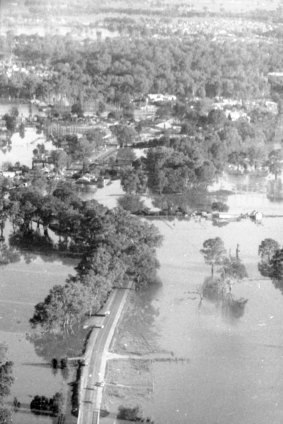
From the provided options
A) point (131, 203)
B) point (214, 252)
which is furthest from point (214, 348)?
point (131, 203)

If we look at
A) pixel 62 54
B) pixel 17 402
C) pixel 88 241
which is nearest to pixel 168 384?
pixel 17 402

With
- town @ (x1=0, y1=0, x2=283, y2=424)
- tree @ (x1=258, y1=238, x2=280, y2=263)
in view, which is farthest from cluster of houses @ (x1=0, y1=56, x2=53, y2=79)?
tree @ (x1=258, y1=238, x2=280, y2=263)

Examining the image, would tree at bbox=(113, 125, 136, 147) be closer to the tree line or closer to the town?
the town

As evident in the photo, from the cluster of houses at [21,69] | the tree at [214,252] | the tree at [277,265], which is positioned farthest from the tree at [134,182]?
the cluster of houses at [21,69]

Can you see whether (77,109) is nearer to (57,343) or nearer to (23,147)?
(23,147)

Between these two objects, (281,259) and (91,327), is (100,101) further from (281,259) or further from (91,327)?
(91,327)

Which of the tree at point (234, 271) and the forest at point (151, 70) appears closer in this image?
the tree at point (234, 271)

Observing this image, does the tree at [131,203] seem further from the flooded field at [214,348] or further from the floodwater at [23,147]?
the floodwater at [23,147]
